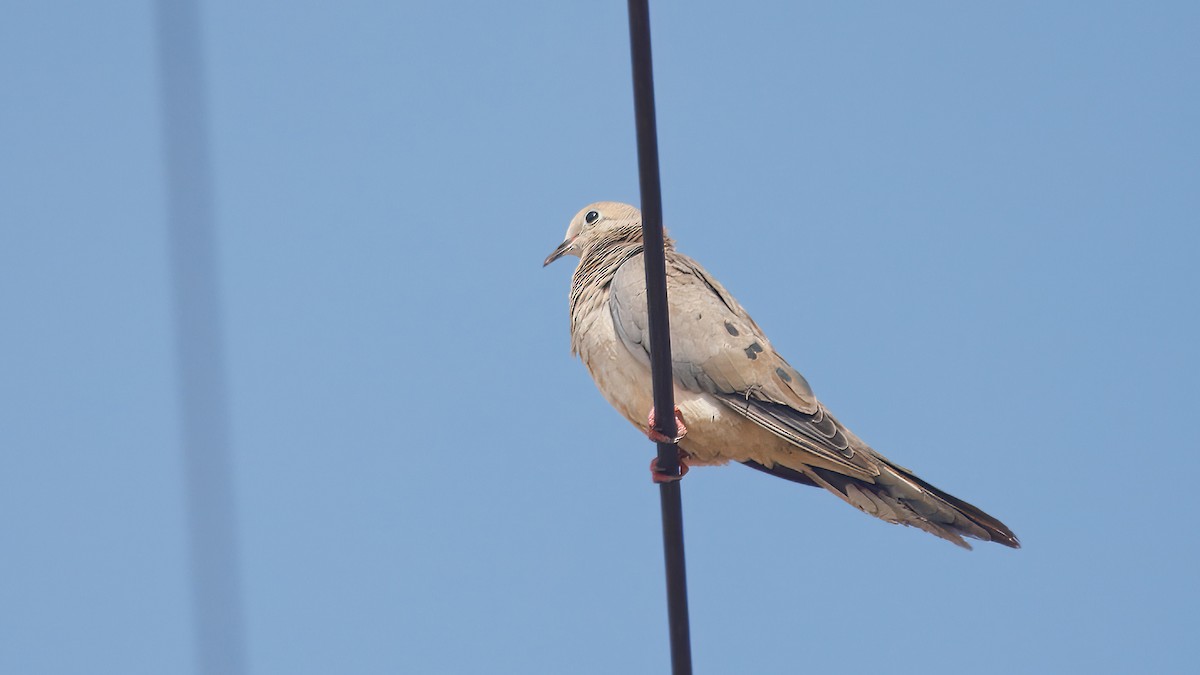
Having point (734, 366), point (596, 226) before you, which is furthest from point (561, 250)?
point (734, 366)

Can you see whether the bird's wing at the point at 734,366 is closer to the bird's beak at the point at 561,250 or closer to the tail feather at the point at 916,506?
the tail feather at the point at 916,506

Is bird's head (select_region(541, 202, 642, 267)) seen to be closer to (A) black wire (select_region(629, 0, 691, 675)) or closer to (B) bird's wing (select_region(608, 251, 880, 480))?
(B) bird's wing (select_region(608, 251, 880, 480))

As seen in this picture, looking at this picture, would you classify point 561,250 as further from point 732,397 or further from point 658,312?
point 658,312

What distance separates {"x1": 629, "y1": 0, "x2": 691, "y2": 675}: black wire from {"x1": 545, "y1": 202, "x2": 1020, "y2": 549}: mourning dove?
3.85ft

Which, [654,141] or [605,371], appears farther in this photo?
[605,371]

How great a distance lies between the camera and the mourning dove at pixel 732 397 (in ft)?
15.1

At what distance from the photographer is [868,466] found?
15.2 ft

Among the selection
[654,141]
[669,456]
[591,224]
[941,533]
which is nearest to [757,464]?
[941,533]

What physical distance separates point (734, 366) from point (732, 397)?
4.9 inches

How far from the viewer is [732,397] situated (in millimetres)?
4910

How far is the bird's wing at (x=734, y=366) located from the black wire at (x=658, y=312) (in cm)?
115

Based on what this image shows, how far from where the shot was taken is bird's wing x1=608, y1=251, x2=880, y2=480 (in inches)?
186

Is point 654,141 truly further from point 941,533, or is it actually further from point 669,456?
point 941,533

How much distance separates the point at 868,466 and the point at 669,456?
39.1 inches
